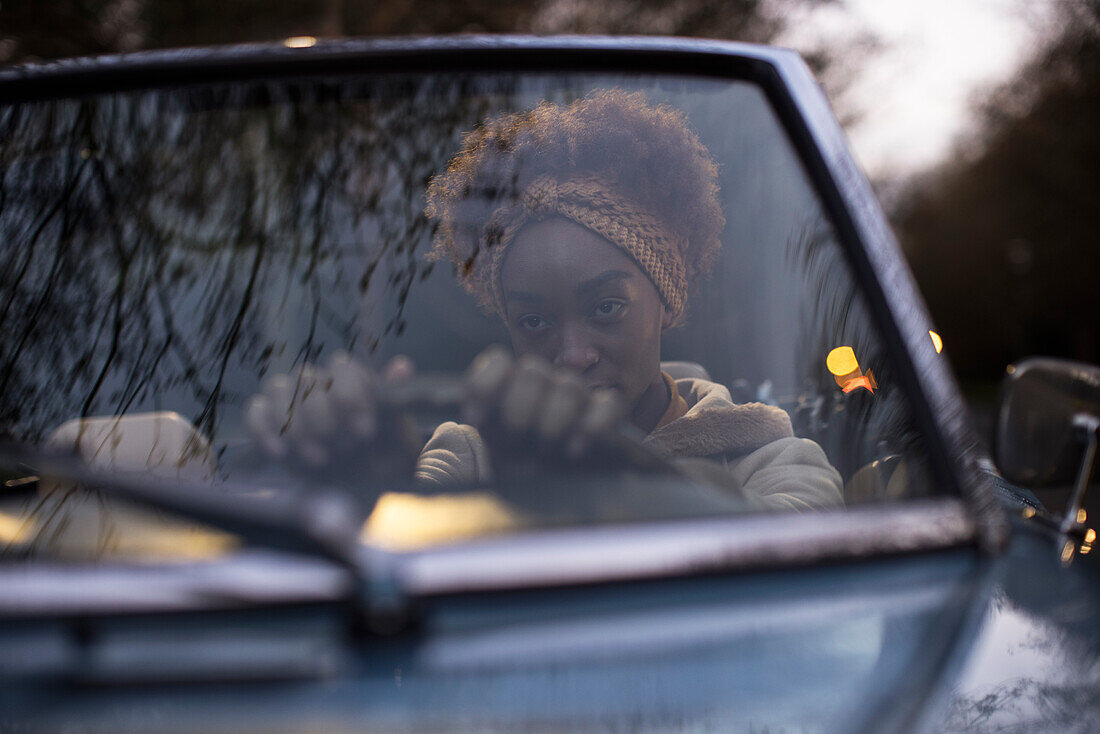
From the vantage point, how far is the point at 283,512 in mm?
920

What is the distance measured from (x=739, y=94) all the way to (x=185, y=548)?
965mm

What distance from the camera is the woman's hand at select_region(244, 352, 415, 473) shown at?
111cm

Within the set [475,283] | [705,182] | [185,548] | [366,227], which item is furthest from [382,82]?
[185,548]

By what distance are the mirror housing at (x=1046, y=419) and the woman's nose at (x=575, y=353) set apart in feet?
2.45

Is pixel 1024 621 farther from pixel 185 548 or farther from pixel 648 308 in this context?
pixel 185 548

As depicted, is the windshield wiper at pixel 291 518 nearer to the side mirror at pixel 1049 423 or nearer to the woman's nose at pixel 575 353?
the woman's nose at pixel 575 353

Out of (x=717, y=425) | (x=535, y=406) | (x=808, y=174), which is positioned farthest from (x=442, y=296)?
(x=808, y=174)

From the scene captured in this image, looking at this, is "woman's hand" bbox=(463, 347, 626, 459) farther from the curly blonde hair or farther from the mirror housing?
the mirror housing

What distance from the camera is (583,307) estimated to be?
1.27m

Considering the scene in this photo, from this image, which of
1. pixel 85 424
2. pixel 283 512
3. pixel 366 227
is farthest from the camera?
pixel 366 227

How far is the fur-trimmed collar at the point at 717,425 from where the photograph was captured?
1.26 meters

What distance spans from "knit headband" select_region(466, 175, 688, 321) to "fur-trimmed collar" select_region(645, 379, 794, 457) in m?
0.19

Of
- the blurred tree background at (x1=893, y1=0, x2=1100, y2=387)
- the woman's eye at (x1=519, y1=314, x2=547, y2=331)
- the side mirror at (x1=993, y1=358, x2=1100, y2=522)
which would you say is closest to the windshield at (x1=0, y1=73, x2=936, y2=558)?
the woman's eye at (x1=519, y1=314, x2=547, y2=331)

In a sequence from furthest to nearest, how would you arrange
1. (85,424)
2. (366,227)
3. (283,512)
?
(366,227)
(85,424)
(283,512)
